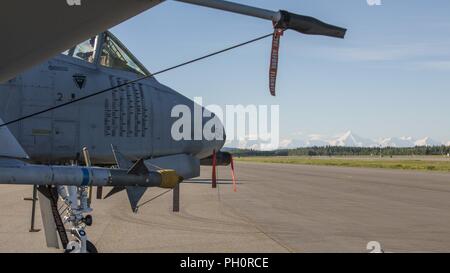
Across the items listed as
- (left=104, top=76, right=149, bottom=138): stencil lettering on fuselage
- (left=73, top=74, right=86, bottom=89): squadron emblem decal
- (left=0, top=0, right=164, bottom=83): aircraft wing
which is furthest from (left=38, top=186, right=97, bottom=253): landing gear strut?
(left=0, top=0, right=164, bottom=83): aircraft wing

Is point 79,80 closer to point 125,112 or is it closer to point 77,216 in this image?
point 125,112

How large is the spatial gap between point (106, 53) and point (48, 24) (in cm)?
475

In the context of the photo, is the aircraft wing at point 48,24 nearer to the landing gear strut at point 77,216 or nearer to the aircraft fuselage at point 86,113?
the aircraft fuselage at point 86,113

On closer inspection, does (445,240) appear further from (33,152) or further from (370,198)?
(370,198)

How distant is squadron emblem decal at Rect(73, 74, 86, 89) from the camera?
791 centimetres

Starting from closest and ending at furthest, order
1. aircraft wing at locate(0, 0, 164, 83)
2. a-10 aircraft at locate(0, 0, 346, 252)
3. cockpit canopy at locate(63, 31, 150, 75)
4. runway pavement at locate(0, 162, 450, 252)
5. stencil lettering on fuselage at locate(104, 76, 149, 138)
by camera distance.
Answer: aircraft wing at locate(0, 0, 164, 83) → a-10 aircraft at locate(0, 0, 346, 252) → stencil lettering on fuselage at locate(104, 76, 149, 138) → cockpit canopy at locate(63, 31, 150, 75) → runway pavement at locate(0, 162, 450, 252)

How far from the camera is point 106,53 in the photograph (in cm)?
866

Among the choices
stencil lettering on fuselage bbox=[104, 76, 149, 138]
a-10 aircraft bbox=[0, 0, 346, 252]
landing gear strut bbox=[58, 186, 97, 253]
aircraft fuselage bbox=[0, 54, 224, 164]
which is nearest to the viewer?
a-10 aircraft bbox=[0, 0, 346, 252]

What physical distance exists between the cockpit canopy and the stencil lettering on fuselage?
0.37 meters

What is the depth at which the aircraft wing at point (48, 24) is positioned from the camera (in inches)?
148

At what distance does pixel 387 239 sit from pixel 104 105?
6.94m

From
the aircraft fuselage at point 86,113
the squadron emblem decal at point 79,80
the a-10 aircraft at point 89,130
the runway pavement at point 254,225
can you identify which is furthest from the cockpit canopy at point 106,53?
the runway pavement at point 254,225

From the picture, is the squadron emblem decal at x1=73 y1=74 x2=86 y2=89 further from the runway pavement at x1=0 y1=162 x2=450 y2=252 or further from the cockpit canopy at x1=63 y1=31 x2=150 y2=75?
the runway pavement at x1=0 y1=162 x2=450 y2=252

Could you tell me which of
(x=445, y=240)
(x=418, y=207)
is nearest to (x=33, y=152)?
(x=445, y=240)
